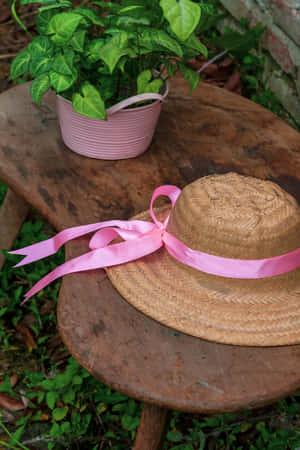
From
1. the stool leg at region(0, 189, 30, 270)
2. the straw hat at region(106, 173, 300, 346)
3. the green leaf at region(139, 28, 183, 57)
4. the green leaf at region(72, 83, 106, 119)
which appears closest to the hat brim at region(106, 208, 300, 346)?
the straw hat at region(106, 173, 300, 346)

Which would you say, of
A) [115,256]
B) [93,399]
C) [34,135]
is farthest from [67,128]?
[93,399]

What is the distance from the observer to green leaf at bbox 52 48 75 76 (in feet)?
3.45

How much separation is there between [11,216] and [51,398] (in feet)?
1.86

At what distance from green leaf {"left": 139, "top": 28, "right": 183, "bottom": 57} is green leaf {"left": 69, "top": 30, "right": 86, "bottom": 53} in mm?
120

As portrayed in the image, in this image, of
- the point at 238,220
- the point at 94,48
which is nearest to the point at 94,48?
the point at 94,48

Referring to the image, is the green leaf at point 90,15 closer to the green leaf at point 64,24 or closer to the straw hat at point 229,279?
the green leaf at point 64,24

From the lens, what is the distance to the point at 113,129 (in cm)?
119

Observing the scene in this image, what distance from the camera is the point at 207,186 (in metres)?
0.96

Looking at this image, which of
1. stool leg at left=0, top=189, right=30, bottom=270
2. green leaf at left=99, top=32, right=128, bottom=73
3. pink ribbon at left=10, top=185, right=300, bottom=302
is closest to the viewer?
pink ribbon at left=10, top=185, right=300, bottom=302

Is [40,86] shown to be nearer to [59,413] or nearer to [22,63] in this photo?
[22,63]

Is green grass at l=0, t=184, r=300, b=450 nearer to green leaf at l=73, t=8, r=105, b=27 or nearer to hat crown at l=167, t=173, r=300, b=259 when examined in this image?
hat crown at l=167, t=173, r=300, b=259

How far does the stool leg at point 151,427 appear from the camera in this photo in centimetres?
96

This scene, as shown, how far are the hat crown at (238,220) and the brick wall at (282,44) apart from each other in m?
1.09

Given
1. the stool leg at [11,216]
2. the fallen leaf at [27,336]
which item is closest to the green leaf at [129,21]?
the stool leg at [11,216]
